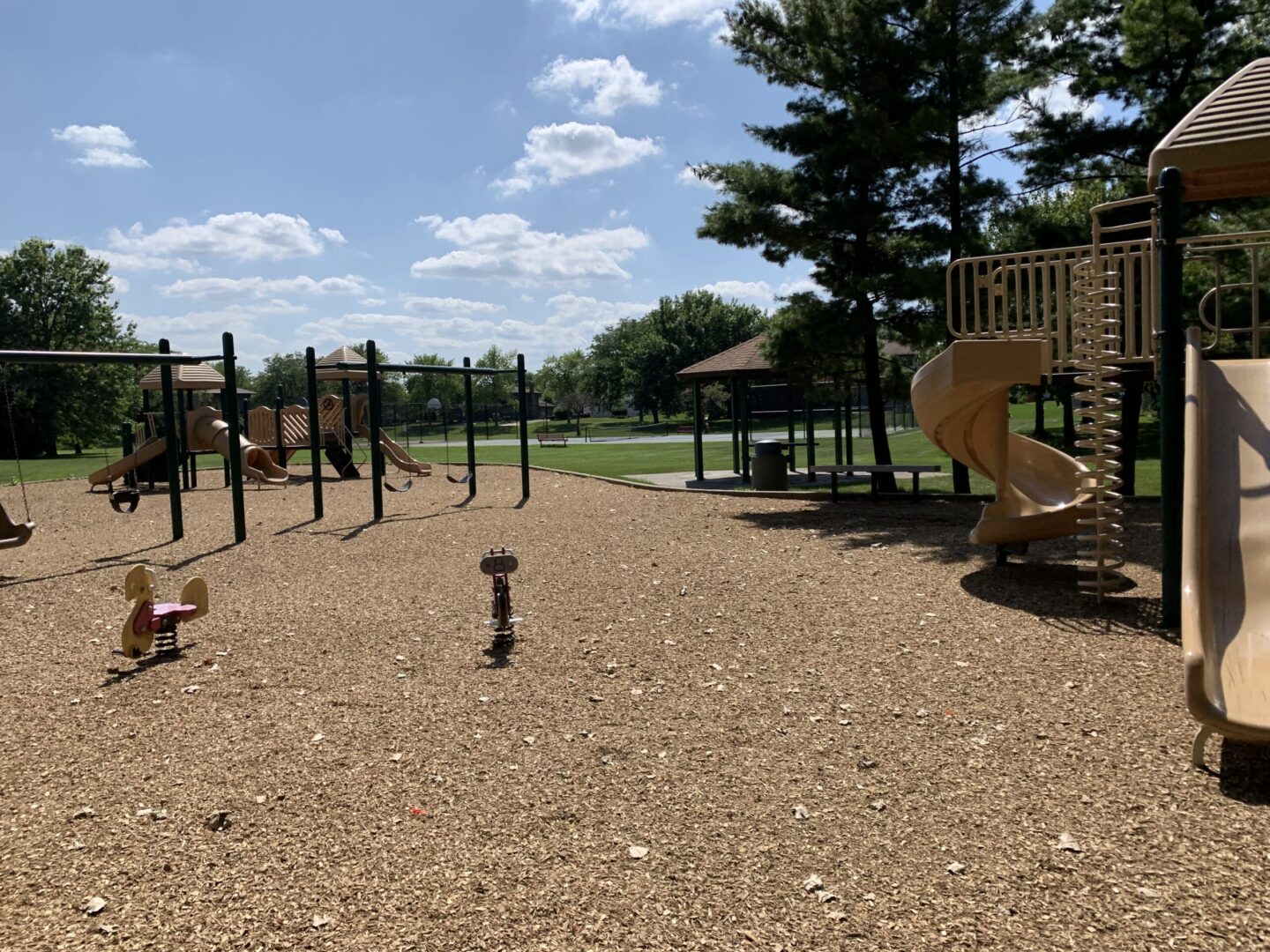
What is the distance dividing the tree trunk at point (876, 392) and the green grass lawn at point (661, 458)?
0.89m

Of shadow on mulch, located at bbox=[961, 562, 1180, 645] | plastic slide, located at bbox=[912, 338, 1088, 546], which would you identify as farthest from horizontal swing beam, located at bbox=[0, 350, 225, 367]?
shadow on mulch, located at bbox=[961, 562, 1180, 645]

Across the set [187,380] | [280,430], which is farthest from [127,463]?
[280,430]

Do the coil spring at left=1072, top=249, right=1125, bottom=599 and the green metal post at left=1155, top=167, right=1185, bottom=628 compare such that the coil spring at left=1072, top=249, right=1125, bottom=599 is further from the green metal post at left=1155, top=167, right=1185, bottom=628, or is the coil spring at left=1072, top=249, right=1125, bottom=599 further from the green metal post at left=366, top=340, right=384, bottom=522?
the green metal post at left=366, top=340, right=384, bottom=522

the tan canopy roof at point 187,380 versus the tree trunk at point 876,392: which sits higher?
the tan canopy roof at point 187,380

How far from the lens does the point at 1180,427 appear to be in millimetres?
6074

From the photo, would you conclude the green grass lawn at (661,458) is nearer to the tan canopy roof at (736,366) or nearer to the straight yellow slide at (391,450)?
the straight yellow slide at (391,450)

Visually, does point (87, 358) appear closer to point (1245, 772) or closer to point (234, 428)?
point (234, 428)

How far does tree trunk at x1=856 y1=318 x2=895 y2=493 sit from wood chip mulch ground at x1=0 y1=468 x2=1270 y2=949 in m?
7.14

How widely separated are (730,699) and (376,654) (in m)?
2.50

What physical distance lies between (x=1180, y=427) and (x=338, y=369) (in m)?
18.8

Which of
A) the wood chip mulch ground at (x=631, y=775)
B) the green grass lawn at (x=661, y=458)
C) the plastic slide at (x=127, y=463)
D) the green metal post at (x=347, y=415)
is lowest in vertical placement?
the wood chip mulch ground at (x=631, y=775)

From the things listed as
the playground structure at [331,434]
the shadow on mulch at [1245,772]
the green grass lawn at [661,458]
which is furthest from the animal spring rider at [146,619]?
the playground structure at [331,434]

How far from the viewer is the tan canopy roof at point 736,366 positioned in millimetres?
19062

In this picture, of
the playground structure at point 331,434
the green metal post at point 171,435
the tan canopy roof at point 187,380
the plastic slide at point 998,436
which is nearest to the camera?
the plastic slide at point 998,436
